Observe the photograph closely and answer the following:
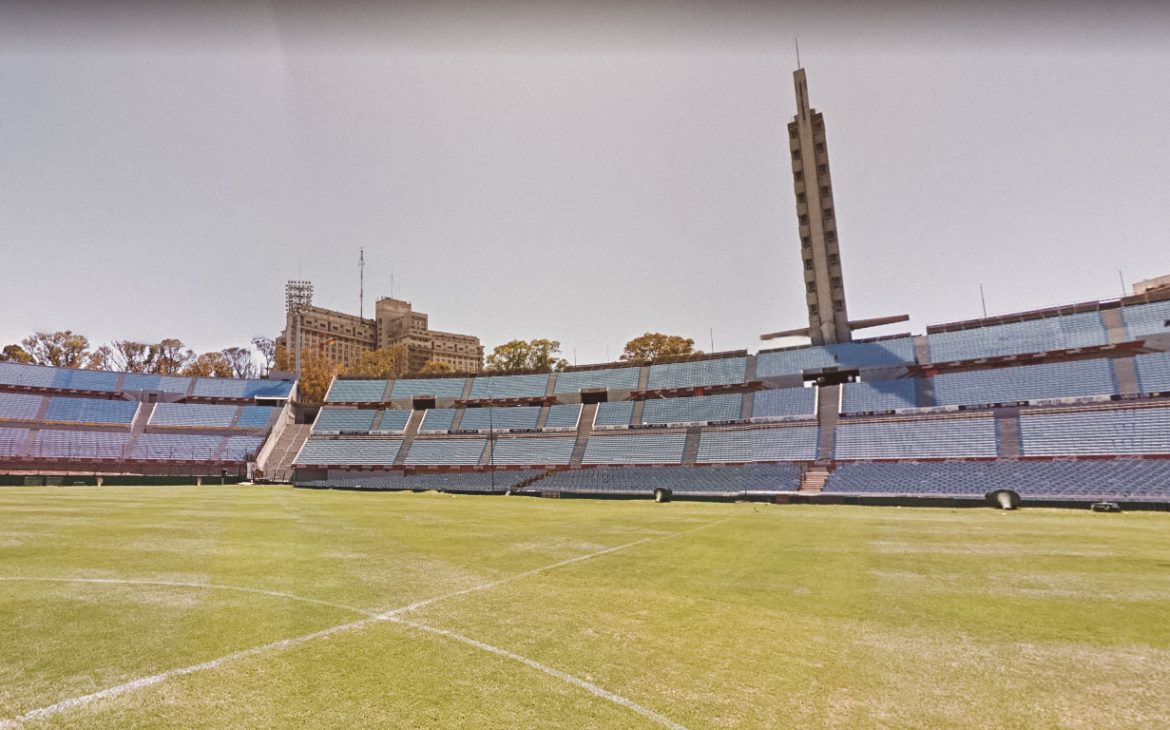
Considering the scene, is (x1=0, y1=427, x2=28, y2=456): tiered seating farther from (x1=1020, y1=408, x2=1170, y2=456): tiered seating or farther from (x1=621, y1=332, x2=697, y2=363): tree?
(x1=1020, y1=408, x2=1170, y2=456): tiered seating

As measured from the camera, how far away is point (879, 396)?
151 feet

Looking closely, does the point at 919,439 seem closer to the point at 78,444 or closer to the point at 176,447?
the point at 176,447

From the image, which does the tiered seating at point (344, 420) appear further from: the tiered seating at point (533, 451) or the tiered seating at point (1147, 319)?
the tiered seating at point (1147, 319)

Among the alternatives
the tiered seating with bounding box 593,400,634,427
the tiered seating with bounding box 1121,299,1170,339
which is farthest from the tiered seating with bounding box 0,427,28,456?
the tiered seating with bounding box 1121,299,1170,339

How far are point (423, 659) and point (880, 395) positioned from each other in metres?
47.9

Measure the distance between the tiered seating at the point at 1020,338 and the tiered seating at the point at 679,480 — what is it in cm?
1915

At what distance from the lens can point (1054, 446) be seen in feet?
116

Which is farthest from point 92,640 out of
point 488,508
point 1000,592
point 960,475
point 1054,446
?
point 1054,446

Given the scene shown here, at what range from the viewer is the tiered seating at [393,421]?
62.3m

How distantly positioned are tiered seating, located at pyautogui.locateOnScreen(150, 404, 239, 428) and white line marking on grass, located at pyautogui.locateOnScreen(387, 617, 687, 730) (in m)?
68.7

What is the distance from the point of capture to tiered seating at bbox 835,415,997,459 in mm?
38219

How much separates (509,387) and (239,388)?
117ft

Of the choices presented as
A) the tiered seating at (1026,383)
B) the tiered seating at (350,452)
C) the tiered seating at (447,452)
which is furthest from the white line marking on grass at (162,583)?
the tiered seating at (350,452)

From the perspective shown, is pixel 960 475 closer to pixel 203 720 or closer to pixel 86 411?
pixel 203 720
